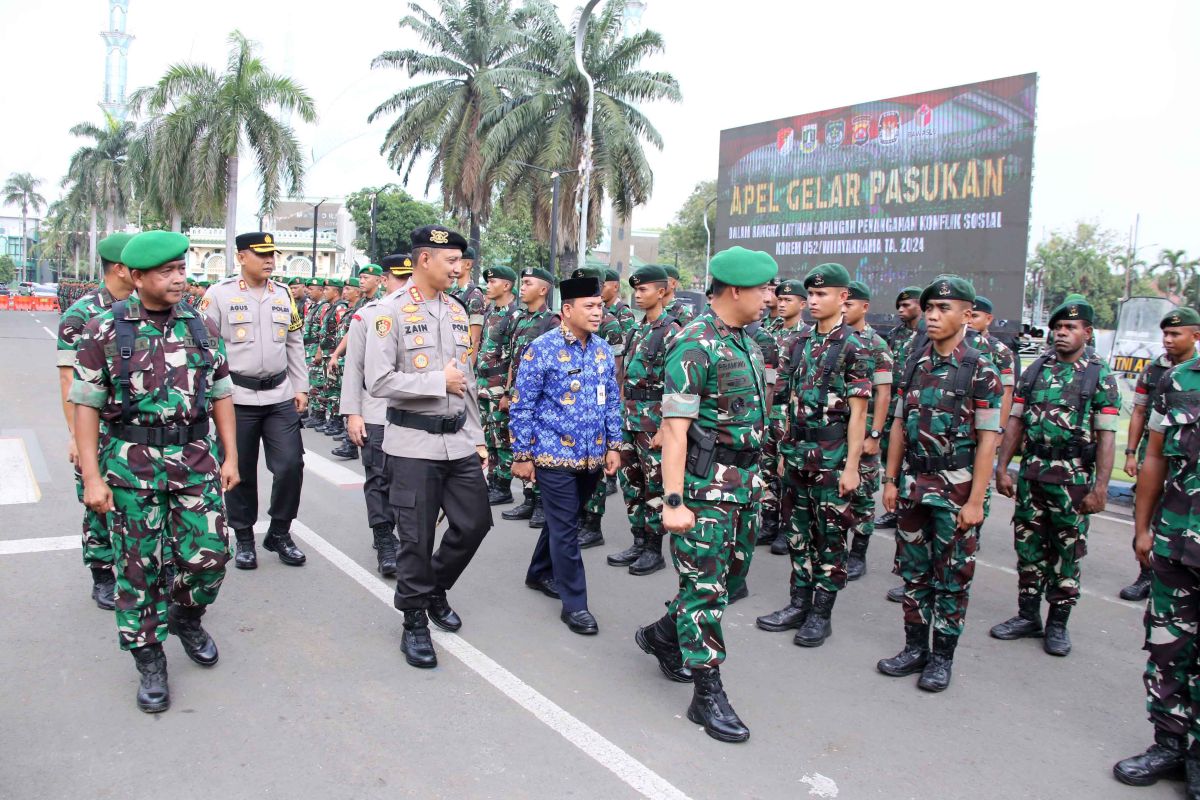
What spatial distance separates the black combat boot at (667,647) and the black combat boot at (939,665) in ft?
3.83

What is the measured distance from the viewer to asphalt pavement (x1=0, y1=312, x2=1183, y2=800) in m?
3.31

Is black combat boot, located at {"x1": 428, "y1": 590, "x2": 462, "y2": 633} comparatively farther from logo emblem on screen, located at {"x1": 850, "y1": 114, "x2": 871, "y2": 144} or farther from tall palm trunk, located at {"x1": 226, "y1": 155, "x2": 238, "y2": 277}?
tall palm trunk, located at {"x1": 226, "y1": 155, "x2": 238, "y2": 277}

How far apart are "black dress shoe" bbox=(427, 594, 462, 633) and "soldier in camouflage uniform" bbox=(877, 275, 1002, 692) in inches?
88.0

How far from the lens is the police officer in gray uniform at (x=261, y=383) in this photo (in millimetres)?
5629

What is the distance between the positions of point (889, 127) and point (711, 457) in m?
13.7

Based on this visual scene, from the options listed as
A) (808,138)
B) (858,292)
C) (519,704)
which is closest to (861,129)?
(808,138)

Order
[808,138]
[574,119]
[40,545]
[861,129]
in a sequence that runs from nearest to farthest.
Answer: [40,545] → [861,129] → [808,138] → [574,119]

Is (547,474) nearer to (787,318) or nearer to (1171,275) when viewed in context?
(787,318)


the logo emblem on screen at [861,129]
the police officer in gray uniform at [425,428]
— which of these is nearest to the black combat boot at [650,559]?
the police officer in gray uniform at [425,428]

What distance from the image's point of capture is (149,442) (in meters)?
3.77

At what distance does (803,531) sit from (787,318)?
264 cm

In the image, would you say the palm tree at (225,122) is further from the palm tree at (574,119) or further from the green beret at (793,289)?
the green beret at (793,289)

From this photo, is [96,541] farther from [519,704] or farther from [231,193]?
A: [231,193]

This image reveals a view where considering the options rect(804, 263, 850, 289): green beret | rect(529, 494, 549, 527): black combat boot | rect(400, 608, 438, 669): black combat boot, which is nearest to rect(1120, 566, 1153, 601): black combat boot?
rect(804, 263, 850, 289): green beret
